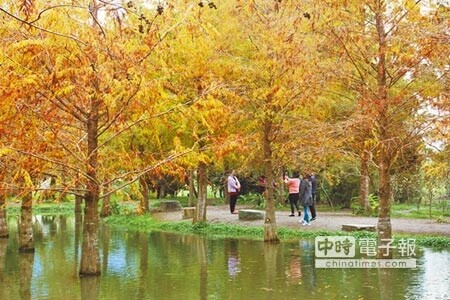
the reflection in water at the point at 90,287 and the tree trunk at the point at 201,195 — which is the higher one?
the tree trunk at the point at 201,195

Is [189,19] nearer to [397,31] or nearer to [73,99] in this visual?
[73,99]

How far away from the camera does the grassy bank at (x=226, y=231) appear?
690 inches

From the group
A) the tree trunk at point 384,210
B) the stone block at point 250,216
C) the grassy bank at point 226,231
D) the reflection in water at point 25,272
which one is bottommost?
the reflection in water at point 25,272

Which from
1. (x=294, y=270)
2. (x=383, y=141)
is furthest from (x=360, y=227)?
(x=383, y=141)

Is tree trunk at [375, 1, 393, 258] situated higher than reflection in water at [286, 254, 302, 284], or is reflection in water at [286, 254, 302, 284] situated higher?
tree trunk at [375, 1, 393, 258]

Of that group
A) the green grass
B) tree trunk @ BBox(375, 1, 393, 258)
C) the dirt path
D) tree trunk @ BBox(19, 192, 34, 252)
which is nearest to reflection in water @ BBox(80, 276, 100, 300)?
tree trunk @ BBox(19, 192, 34, 252)

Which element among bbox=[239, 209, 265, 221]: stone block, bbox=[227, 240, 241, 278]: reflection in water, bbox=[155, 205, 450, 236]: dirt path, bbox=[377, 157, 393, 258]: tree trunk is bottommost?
bbox=[227, 240, 241, 278]: reflection in water

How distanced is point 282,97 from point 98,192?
20.9ft

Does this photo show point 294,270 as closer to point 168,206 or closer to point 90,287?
point 90,287

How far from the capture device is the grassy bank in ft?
57.5

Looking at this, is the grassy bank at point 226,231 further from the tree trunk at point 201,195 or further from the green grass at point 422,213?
the green grass at point 422,213

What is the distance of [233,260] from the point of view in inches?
604

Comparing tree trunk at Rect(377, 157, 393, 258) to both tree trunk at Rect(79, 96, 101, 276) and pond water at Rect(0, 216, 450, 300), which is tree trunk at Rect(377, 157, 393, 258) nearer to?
pond water at Rect(0, 216, 450, 300)

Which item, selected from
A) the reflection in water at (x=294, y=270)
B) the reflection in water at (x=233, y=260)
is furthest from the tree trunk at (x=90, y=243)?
the reflection in water at (x=294, y=270)
